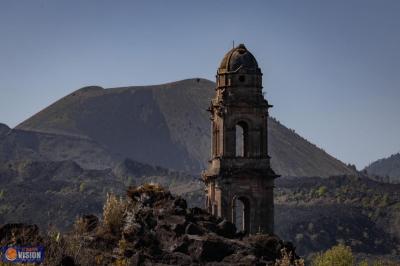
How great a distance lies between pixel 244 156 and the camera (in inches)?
1746

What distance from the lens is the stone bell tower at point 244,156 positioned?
43.5 m

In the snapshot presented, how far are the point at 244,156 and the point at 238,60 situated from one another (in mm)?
4456

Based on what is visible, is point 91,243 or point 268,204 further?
point 268,204

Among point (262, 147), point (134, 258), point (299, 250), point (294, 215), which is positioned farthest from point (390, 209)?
point (134, 258)

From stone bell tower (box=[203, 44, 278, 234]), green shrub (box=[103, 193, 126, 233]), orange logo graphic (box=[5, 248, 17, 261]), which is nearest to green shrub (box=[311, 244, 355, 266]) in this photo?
stone bell tower (box=[203, 44, 278, 234])

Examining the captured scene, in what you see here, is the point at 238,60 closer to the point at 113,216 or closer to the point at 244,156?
the point at 244,156

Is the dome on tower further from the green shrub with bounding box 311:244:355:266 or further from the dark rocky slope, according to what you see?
the green shrub with bounding box 311:244:355:266

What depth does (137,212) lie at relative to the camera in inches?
1486

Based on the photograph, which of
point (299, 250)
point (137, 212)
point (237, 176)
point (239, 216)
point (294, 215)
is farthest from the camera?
point (294, 215)

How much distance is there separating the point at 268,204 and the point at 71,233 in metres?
10.8

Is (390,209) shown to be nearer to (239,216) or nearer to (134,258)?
(239,216)

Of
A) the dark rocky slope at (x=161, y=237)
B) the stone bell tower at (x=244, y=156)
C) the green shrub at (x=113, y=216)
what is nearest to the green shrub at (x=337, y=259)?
the stone bell tower at (x=244, y=156)

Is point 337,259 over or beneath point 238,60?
beneath

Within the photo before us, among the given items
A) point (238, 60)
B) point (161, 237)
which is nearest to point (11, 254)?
point (161, 237)
